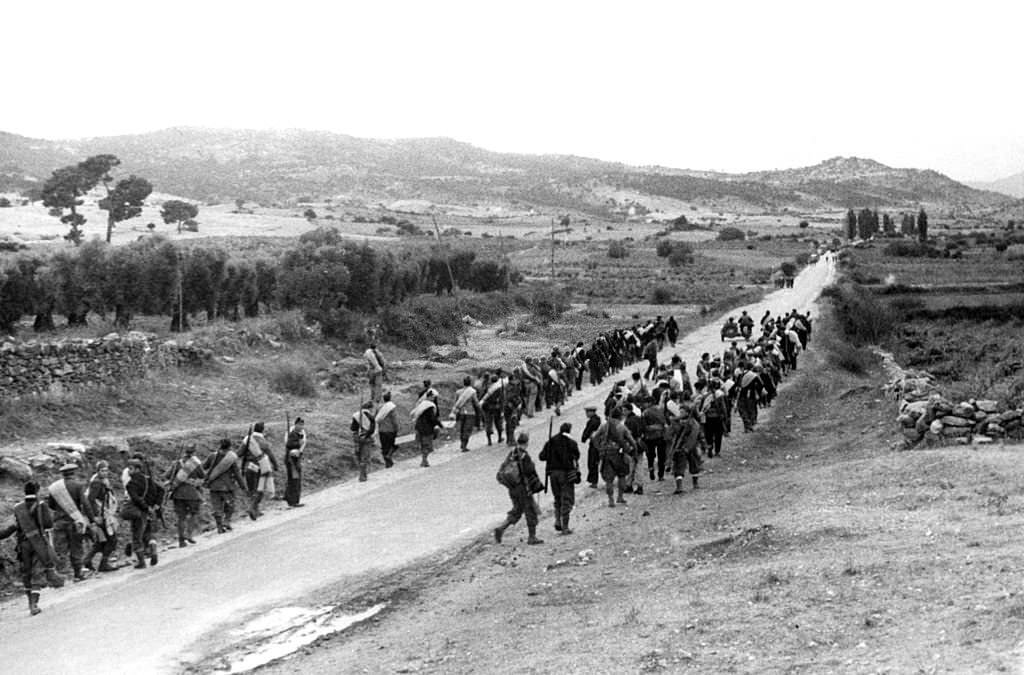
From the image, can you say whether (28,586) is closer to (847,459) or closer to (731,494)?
(731,494)

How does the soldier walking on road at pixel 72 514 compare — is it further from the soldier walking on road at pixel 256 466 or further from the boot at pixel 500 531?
the boot at pixel 500 531

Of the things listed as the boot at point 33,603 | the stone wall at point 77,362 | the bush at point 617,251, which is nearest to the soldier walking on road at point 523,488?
the boot at point 33,603

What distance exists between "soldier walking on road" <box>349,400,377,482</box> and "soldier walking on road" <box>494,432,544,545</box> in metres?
5.38

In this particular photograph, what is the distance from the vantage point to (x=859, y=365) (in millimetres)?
39688

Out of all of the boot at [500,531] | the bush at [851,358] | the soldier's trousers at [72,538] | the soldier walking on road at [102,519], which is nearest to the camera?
the soldier's trousers at [72,538]

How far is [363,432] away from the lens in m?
20.5

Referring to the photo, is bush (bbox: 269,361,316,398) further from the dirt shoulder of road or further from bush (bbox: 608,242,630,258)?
bush (bbox: 608,242,630,258)

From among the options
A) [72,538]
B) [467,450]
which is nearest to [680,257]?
[467,450]

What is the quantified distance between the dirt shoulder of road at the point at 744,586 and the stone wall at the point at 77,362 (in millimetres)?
10831

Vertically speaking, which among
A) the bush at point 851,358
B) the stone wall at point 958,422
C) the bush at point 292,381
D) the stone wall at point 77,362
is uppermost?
the stone wall at point 77,362

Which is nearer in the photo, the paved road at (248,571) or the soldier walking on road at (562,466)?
the paved road at (248,571)

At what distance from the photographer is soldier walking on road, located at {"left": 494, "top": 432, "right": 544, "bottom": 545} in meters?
15.1

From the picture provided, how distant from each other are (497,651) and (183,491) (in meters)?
7.01

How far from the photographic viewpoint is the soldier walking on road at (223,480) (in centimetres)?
1670
